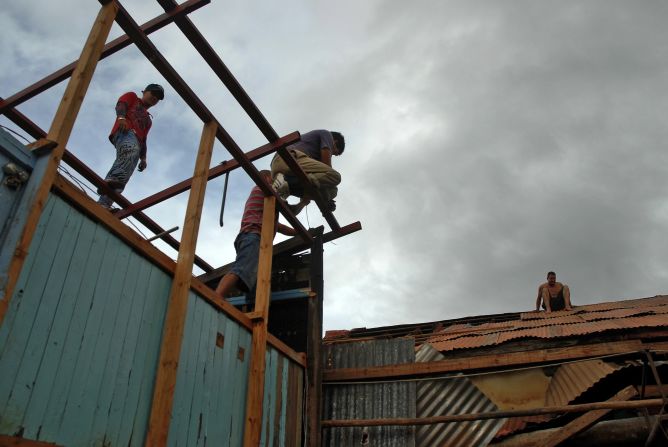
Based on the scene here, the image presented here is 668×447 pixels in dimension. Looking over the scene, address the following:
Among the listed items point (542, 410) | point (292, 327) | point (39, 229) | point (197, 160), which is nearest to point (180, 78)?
point (197, 160)

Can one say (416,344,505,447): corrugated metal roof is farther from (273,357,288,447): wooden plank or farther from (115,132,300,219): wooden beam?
(115,132,300,219): wooden beam

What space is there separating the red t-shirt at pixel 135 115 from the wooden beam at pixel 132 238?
2654mm

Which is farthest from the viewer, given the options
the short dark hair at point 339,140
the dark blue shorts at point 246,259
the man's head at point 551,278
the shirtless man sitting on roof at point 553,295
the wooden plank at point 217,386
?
the man's head at point 551,278

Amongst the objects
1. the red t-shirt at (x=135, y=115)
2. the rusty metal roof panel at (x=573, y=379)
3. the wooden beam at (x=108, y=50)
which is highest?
the red t-shirt at (x=135, y=115)

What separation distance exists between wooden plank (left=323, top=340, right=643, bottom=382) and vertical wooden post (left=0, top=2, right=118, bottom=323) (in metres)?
4.29

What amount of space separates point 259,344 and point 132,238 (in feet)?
5.95

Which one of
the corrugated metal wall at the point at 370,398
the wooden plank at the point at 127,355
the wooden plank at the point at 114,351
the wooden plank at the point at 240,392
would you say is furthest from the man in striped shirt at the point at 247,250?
the wooden plank at the point at 114,351

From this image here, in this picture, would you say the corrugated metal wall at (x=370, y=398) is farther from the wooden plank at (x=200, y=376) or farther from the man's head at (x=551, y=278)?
the man's head at (x=551, y=278)

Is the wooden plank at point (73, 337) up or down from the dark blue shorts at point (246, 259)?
down

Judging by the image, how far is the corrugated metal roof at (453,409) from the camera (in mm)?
5992

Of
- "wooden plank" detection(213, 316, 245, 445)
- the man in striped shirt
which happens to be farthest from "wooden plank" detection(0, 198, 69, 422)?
the man in striped shirt

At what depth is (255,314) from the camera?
5434 mm

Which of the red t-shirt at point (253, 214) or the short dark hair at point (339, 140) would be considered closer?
the red t-shirt at point (253, 214)

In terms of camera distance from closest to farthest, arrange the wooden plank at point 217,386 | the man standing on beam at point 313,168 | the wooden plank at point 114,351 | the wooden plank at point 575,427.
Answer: the wooden plank at point 114,351 → the wooden plank at point 217,386 → the wooden plank at point 575,427 → the man standing on beam at point 313,168
